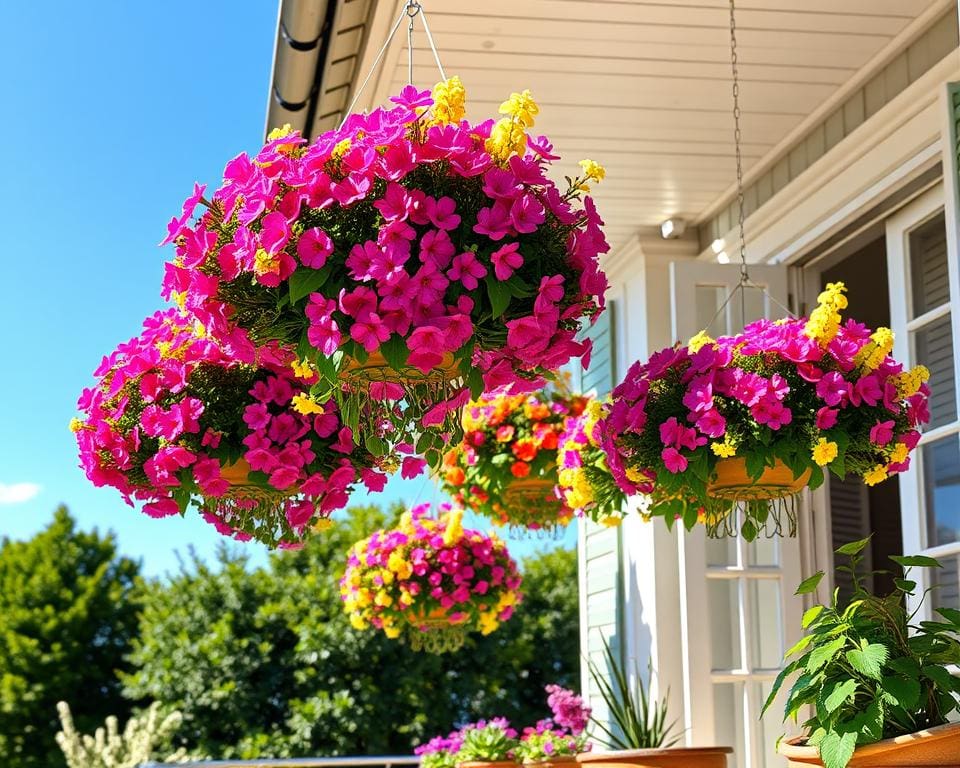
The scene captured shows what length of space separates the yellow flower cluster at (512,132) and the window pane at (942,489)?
6.82 ft

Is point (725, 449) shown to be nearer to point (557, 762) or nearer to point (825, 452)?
point (825, 452)

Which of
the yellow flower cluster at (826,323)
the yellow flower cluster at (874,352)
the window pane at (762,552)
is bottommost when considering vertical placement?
the window pane at (762,552)

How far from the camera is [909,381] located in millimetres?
2492

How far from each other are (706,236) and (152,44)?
730 inches

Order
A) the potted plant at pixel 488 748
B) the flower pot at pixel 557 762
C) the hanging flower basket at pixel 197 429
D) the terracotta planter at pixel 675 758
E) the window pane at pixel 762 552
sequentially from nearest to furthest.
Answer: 1. the hanging flower basket at pixel 197 429
2. the terracotta planter at pixel 675 758
3. the flower pot at pixel 557 762
4. the potted plant at pixel 488 748
5. the window pane at pixel 762 552

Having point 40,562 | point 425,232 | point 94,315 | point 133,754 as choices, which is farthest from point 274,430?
point 94,315

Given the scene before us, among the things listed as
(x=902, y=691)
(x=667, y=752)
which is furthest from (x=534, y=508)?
(x=902, y=691)

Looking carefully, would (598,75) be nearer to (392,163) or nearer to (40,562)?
(392,163)

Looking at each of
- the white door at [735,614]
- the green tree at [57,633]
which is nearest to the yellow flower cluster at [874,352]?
the white door at [735,614]

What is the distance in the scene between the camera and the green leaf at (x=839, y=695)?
2041mm

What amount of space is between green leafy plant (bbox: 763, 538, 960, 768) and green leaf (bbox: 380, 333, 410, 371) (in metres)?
0.92

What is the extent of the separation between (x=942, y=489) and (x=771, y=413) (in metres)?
1.48

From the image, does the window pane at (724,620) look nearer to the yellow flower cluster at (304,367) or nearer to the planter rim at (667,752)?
the planter rim at (667,752)

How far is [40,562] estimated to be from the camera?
46.7ft
